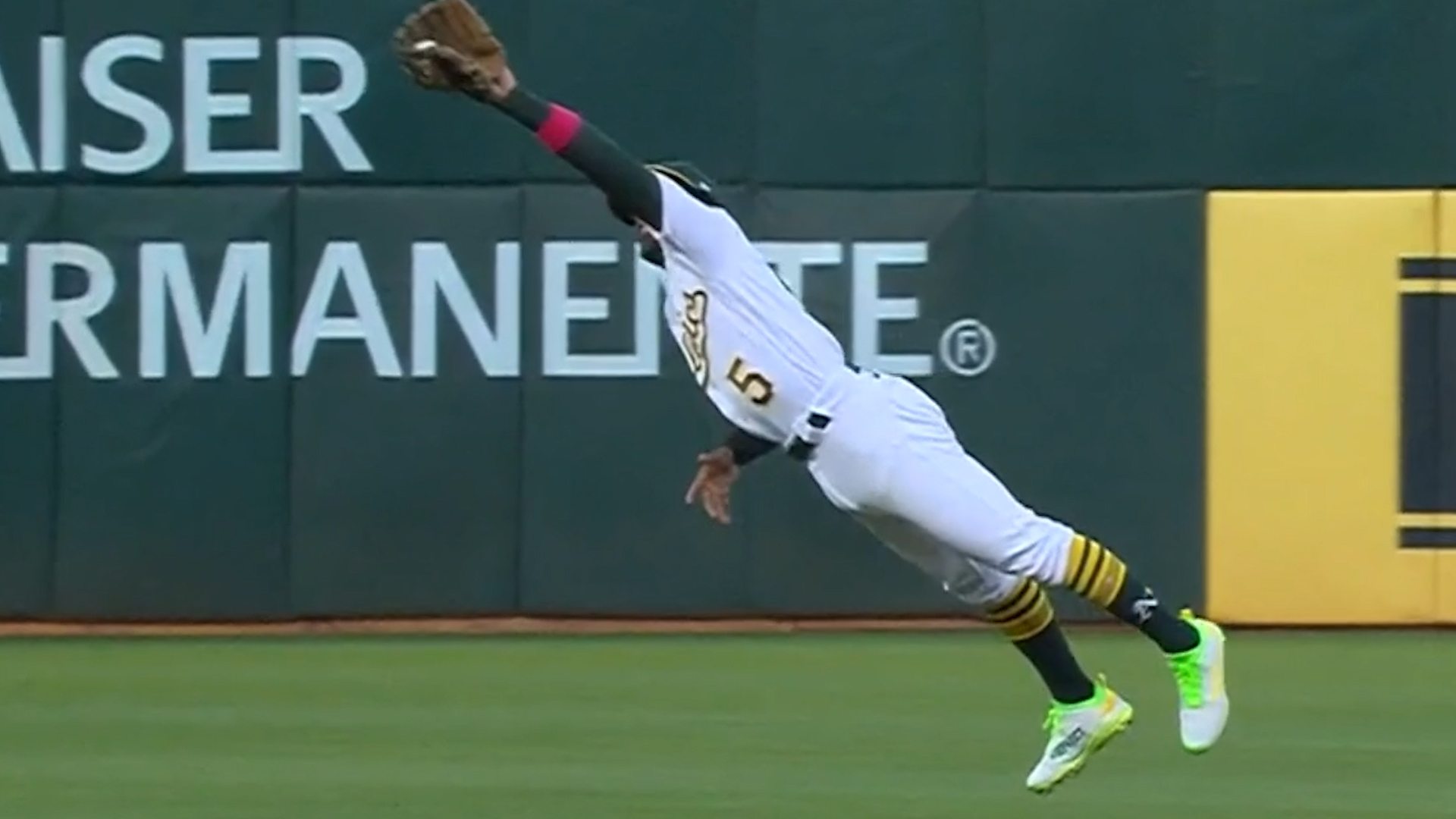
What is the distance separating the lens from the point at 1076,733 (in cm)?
793

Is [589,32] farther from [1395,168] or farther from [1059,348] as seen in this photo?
[1395,168]

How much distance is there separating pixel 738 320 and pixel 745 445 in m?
0.40

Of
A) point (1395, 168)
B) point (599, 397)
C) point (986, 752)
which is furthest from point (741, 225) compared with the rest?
point (986, 752)

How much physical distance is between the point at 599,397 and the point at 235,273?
5.61ft

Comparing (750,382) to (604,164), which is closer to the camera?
(604,164)

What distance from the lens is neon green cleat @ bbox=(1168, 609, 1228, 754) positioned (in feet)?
25.8

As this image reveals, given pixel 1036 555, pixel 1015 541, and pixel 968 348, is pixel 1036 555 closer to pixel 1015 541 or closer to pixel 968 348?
pixel 1015 541

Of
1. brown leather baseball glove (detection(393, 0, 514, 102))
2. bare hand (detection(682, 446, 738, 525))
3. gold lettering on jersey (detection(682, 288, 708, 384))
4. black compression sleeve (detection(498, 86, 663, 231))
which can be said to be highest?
brown leather baseball glove (detection(393, 0, 514, 102))

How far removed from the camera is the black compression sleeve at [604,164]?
7461 mm

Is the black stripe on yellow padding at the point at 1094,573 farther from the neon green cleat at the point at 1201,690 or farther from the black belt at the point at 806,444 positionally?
the black belt at the point at 806,444

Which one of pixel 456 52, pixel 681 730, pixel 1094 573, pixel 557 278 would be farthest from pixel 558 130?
pixel 557 278

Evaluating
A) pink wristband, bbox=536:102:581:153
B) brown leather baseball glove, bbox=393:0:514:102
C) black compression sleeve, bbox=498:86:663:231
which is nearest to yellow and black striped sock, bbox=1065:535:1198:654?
black compression sleeve, bbox=498:86:663:231

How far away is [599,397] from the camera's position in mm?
13227

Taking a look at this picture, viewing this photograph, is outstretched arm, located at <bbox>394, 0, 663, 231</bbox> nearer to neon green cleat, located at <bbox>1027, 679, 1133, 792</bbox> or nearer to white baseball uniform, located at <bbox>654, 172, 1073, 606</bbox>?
white baseball uniform, located at <bbox>654, 172, 1073, 606</bbox>
